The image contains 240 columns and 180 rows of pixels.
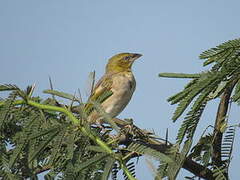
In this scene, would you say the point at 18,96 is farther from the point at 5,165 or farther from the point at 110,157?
the point at 110,157

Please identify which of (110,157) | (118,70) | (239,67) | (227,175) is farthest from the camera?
(118,70)

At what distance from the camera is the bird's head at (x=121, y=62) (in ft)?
27.0

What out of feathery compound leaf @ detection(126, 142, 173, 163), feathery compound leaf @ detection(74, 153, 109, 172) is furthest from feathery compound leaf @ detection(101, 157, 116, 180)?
feathery compound leaf @ detection(126, 142, 173, 163)

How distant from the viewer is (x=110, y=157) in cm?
202

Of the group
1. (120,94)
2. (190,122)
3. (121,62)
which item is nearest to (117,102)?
(120,94)

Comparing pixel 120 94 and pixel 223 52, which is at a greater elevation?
pixel 223 52

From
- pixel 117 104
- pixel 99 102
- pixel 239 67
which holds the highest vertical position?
pixel 239 67

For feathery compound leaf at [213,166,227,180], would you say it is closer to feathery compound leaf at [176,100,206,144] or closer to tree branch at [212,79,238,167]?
tree branch at [212,79,238,167]

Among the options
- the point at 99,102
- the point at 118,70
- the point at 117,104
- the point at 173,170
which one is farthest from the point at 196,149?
the point at 118,70

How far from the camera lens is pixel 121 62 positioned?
8359 millimetres

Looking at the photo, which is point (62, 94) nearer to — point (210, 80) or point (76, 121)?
point (76, 121)

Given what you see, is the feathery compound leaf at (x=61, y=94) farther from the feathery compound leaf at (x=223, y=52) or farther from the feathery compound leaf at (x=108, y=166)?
the feathery compound leaf at (x=223, y=52)

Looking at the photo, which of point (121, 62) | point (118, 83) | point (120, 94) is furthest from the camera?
point (121, 62)

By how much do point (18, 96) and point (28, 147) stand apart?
26cm
